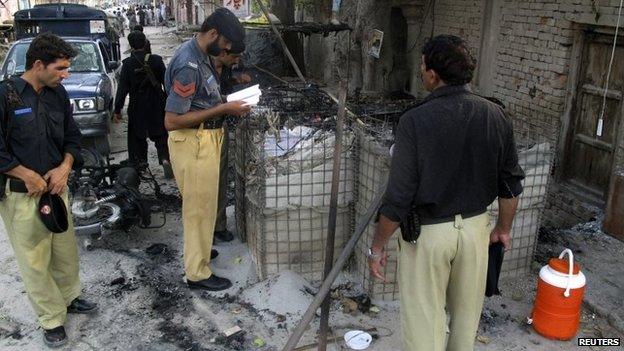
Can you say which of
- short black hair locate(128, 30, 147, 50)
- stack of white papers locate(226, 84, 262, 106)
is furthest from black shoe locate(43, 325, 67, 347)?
short black hair locate(128, 30, 147, 50)

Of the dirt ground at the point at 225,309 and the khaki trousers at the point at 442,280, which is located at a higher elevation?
the khaki trousers at the point at 442,280

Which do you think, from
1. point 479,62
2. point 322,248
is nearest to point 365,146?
point 322,248

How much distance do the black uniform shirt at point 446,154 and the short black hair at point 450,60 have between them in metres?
0.06

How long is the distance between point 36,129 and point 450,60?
2677 millimetres

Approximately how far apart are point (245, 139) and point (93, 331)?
194 centimetres

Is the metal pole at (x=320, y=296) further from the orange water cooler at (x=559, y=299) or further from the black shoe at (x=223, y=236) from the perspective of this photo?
the black shoe at (x=223, y=236)

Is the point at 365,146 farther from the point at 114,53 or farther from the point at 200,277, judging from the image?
the point at 114,53

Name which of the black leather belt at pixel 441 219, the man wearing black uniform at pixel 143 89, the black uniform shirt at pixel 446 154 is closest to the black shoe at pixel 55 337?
the black uniform shirt at pixel 446 154

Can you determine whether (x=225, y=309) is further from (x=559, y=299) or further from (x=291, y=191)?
(x=559, y=299)

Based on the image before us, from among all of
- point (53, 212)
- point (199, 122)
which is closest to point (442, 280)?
point (199, 122)

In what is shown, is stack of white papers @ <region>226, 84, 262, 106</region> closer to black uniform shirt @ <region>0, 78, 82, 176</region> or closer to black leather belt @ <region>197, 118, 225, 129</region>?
black leather belt @ <region>197, 118, 225, 129</region>

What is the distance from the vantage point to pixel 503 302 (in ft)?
13.9

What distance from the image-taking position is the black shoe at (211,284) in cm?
438

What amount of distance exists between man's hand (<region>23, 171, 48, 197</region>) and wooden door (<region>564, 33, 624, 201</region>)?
576 centimetres
